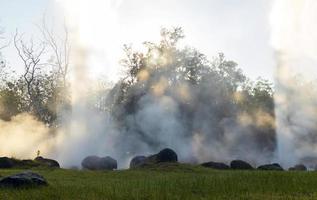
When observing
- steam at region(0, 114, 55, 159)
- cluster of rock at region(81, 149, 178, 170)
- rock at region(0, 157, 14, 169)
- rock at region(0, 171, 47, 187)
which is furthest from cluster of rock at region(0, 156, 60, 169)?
rock at region(0, 171, 47, 187)

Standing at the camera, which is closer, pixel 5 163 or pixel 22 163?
pixel 5 163

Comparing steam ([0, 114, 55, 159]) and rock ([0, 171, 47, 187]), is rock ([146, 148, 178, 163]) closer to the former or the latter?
steam ([0, 114, 55, 159])

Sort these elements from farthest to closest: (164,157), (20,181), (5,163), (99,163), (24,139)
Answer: (24,139)
(99,163)
(164,157)
(5,163)
(20,181)

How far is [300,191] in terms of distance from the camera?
1694cm

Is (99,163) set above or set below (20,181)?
above

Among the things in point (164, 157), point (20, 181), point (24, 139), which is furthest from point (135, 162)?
point (20, 181)

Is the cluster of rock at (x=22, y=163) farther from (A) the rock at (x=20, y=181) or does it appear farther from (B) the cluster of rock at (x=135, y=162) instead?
(A) the rock at (x=20, y=181)

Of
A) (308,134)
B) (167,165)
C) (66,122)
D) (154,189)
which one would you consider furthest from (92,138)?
(154,189)

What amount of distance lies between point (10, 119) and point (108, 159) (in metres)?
26.1

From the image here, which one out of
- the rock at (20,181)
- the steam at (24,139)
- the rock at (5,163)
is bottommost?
the rock at (20,181)

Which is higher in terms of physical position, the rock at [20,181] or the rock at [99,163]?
the rock at [99,163]

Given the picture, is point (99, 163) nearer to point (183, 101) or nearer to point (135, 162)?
point (135, 162)

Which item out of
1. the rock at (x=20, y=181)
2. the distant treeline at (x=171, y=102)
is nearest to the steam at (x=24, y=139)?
the distant treeline at (x=171, y=102)

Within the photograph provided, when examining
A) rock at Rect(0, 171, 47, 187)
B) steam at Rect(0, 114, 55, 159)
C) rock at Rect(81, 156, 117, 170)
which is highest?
steam at Rect(0, 114, 55, 159)
